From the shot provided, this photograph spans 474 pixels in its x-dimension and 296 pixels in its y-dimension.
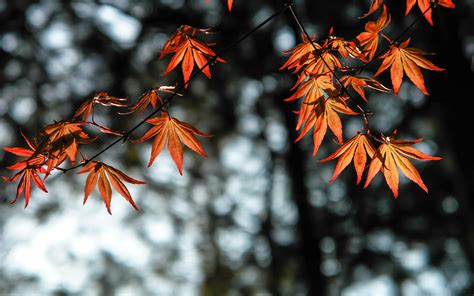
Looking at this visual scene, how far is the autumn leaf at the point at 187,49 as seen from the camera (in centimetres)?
117

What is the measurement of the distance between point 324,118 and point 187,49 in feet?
1.33

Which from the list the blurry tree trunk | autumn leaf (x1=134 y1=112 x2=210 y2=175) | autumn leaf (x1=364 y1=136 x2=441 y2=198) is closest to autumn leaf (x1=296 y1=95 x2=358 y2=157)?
autumn leaf (x1=364 y1=136 x2=441 y2=198)

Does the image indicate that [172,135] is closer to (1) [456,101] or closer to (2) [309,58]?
(2) [309,58]

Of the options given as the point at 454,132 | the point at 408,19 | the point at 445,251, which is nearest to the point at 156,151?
the point at 454,132

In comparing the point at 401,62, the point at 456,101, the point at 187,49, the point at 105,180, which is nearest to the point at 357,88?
the point at 401,62

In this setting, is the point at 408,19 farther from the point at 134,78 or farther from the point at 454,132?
the point at 134,78

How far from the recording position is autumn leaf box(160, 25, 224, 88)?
117cm

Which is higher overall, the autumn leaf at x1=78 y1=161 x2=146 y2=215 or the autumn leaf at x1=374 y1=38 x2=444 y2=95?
the autumn leaf at x1=374 y1=38 x2=444 y2=95

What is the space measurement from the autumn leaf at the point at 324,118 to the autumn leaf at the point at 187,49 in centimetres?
28

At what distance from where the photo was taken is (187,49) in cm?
122

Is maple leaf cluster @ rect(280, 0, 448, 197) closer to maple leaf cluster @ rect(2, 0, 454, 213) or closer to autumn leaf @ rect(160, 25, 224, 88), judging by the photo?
maple leaf cluster @ rect(2, 0, 454, 213)

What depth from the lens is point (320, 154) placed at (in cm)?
456

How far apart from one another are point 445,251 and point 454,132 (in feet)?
9.15

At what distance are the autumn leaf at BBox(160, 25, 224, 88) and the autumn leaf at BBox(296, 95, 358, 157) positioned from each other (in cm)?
28
